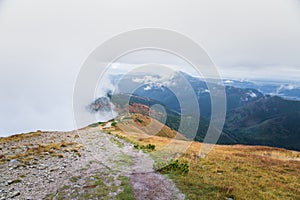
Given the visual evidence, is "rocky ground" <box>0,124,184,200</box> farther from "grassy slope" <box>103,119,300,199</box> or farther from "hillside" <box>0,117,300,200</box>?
"grassy slope" <box>103,119,300,199</box>

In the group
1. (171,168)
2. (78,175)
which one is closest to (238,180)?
(171,168)

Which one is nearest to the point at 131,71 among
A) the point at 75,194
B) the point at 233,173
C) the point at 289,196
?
the point at 75,194

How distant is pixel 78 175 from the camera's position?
10.1 meters

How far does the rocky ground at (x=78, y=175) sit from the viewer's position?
827 cm

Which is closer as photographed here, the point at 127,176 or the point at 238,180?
the point at 127,176

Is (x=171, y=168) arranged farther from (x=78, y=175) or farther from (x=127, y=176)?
(x=78, y=175)

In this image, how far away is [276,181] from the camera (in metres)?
11.1

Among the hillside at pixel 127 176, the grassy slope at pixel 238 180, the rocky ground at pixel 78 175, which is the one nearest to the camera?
the rocky ground at pixel 78 175

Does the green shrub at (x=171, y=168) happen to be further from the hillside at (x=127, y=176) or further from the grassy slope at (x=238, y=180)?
the grassy slope at (x=238, y=180)

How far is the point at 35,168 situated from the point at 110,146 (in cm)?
670

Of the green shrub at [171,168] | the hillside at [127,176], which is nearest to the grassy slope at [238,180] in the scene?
the hillside at [127,176]

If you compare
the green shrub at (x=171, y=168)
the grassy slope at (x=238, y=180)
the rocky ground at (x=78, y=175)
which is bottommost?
the grassy slope at (x=238, y=180)

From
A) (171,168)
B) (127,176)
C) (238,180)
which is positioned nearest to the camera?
(127,176)

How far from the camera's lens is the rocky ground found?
8266mm
